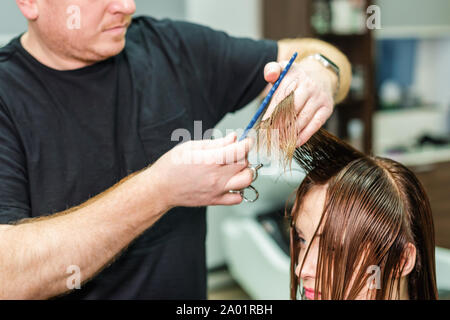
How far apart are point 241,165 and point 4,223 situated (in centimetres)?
52

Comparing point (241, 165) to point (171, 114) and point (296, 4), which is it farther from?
point (296, 4)

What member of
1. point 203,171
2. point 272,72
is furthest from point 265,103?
point 203,171

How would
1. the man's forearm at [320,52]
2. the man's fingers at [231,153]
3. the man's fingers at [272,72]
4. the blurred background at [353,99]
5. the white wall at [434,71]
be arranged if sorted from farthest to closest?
the white wall at [434,71]
the blurred background at [353,99]
the man's forearm at [320,52]
the man's fingers at [272,72]
the man's fingers at [231,153]

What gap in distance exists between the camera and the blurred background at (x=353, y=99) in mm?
2607

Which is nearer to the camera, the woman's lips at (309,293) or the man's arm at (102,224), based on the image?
the man's arm at (102,224)

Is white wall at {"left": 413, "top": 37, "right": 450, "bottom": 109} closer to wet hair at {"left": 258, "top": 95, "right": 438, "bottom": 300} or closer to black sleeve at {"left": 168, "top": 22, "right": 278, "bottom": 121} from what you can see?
black sleeve at {"left": 168, "top": 22, "right": 278, "bottom": 121}

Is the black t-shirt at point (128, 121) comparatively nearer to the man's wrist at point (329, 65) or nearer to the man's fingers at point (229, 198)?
the man's wrist at point (329, 65)

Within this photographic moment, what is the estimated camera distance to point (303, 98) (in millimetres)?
919

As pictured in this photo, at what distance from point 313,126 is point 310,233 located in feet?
1.09

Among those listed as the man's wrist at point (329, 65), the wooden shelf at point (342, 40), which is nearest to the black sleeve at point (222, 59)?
the man's wrist at point (329, 65)

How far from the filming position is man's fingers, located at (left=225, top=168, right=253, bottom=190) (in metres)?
0.83

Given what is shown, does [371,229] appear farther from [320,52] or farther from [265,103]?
[320,52]

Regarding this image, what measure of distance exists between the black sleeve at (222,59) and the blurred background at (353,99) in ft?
2.79

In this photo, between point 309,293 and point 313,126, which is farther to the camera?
point 309,293
